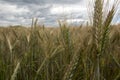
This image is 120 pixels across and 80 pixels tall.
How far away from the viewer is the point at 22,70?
2.05 metres

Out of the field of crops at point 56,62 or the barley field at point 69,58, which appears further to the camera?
the field of crops at point 56,62

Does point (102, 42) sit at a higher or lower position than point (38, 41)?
higher

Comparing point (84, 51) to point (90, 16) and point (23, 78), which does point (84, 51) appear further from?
point (23, 78)

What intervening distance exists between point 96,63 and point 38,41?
983mm

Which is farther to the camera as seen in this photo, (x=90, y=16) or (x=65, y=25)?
(x=65, y=25)

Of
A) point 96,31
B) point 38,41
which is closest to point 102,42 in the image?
point 96,31

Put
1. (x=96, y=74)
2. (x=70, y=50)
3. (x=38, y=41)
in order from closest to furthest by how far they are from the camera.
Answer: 1. (x=96, y=74)
2. (x=70, y=50)
3. (x=38, y=41)

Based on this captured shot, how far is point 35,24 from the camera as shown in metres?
2.14

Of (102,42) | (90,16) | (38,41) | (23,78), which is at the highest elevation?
(90,16)

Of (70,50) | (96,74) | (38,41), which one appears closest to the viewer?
(96,74)

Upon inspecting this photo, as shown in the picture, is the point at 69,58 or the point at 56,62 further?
the point at 56,62

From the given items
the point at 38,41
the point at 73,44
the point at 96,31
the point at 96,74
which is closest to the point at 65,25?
the point at 73,44

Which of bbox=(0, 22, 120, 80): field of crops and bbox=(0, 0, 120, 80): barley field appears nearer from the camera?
bbox=(0, 0, 120, 80): barley field

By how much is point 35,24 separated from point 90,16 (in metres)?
0.59
